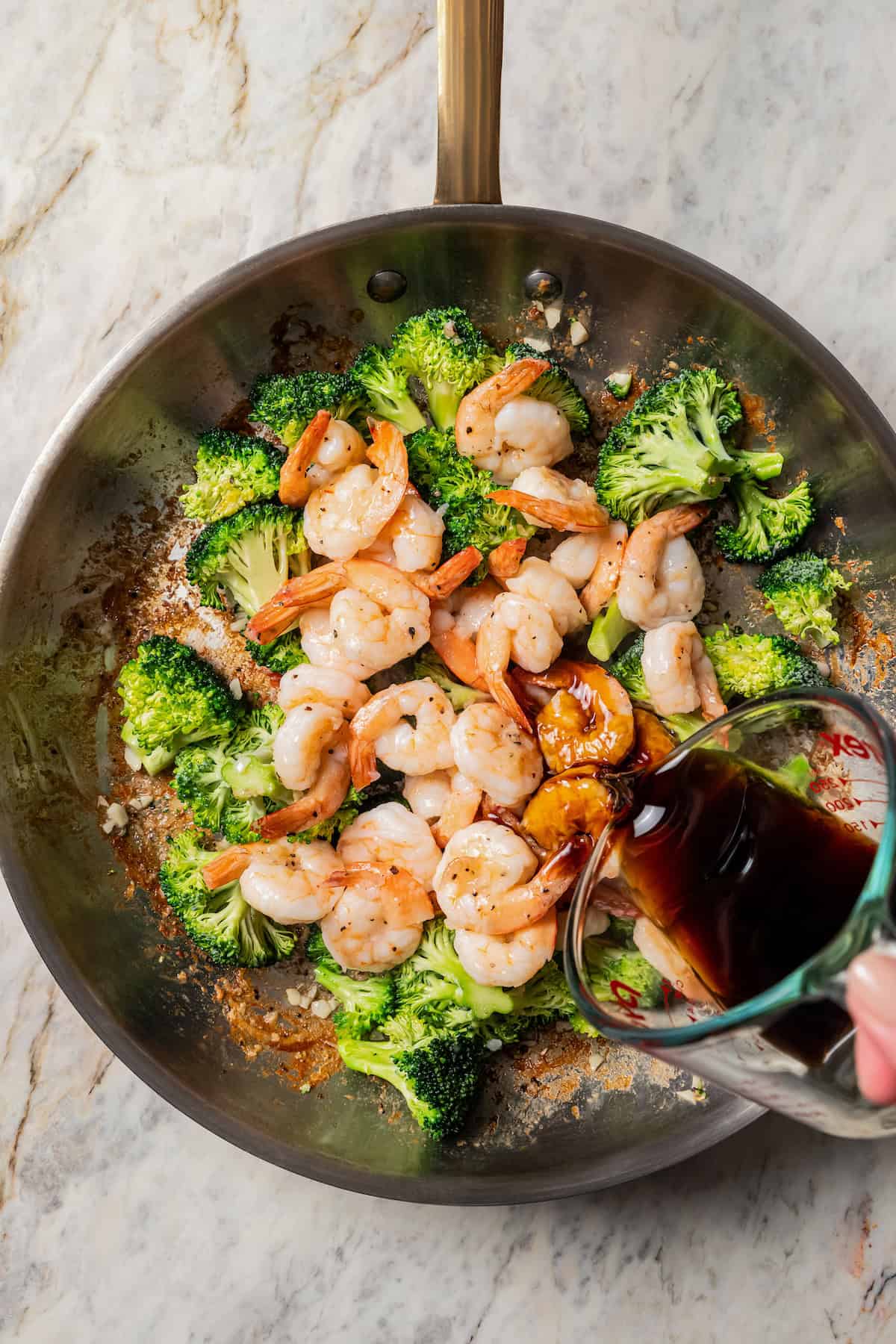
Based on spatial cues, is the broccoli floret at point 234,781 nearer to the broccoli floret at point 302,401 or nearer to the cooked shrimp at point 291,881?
the cooked shrimp at point 291,881

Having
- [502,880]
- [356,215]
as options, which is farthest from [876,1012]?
[356,215]

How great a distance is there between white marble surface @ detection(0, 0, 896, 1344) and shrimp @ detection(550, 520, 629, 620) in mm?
802

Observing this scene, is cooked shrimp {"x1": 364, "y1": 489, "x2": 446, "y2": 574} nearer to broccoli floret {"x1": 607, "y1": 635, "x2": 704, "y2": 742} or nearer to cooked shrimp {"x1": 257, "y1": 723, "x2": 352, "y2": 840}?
cooked shrimp {"x1": 257, "y1": 723, "x2": 352, "y2": 840}

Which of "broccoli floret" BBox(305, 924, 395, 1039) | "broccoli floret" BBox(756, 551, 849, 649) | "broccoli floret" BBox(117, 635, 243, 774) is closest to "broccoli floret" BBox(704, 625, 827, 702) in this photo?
"broccoli floret" BBox(756, 551, 849, 649)

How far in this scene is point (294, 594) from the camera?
2234 millimetres

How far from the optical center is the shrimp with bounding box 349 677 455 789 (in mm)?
2205

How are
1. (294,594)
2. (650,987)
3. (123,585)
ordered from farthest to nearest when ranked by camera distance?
(123,585)
(294,594)
(650,987)

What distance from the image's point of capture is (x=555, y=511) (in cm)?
219

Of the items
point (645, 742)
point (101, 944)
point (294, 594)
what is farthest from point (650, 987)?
point (101, 944)

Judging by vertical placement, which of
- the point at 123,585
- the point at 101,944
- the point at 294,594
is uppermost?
the point at 123,585

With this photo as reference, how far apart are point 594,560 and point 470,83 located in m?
1.05

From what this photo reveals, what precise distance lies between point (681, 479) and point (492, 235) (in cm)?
70

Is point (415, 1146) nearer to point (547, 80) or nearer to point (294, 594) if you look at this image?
point (294, 594)

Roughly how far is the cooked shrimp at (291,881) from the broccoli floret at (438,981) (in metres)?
0.25
